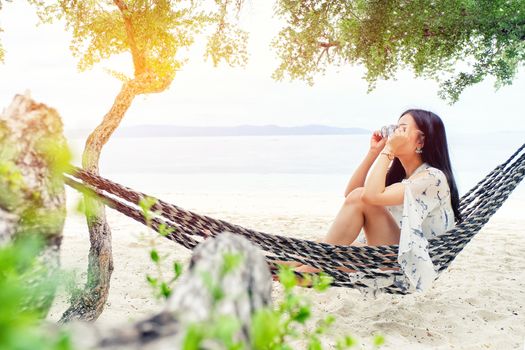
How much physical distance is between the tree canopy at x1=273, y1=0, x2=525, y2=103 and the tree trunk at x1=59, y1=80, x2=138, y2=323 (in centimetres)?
250

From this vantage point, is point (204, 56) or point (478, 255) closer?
point (478, 255)

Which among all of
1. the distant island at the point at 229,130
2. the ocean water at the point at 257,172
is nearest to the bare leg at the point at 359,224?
the ocean water at the point at 257,172

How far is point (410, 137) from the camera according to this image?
2836 millimetres

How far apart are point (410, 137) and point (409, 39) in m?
2.25

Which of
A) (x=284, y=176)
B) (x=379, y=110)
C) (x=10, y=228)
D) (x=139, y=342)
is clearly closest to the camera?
(x=139, y=342)

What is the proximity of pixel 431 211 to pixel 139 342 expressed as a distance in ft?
8.08

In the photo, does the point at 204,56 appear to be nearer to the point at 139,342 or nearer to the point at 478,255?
the point at 478,255

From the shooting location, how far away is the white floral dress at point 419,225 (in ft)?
8.02

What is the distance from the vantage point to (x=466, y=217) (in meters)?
→ 2.85

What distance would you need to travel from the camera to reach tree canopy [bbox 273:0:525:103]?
4535mm

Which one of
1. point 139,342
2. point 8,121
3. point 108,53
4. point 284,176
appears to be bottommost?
point 284,176

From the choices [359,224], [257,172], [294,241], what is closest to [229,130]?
[257,172]


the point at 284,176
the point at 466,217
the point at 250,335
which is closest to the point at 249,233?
the point at 466,217

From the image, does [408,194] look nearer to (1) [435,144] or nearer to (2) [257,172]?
(1) [435,144]
